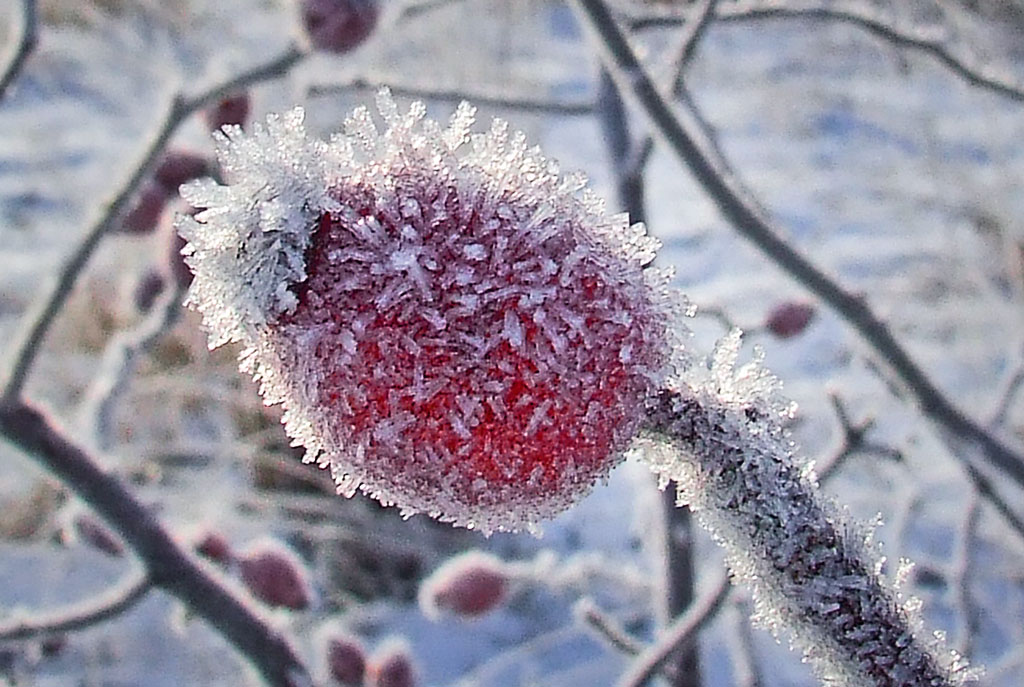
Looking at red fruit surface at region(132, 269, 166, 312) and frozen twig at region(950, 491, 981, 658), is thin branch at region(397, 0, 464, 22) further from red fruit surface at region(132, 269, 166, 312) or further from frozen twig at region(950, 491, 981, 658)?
frozen twig at region(950, 491, 981, 658)

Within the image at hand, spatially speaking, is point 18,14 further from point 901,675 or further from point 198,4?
point 198,4

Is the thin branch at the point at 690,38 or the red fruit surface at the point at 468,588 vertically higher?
the thin branch at the point at 690,38

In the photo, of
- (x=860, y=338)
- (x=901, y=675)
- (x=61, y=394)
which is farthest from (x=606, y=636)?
(x=61, y=394)

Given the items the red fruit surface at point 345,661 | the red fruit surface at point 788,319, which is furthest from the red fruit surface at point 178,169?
the red fruit surface at point 788,319

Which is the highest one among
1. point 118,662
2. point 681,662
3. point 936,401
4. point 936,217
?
point 936,401

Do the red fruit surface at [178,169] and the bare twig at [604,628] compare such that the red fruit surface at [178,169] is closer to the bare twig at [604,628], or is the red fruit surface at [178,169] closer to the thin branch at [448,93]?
the thin branch at [448,93]
